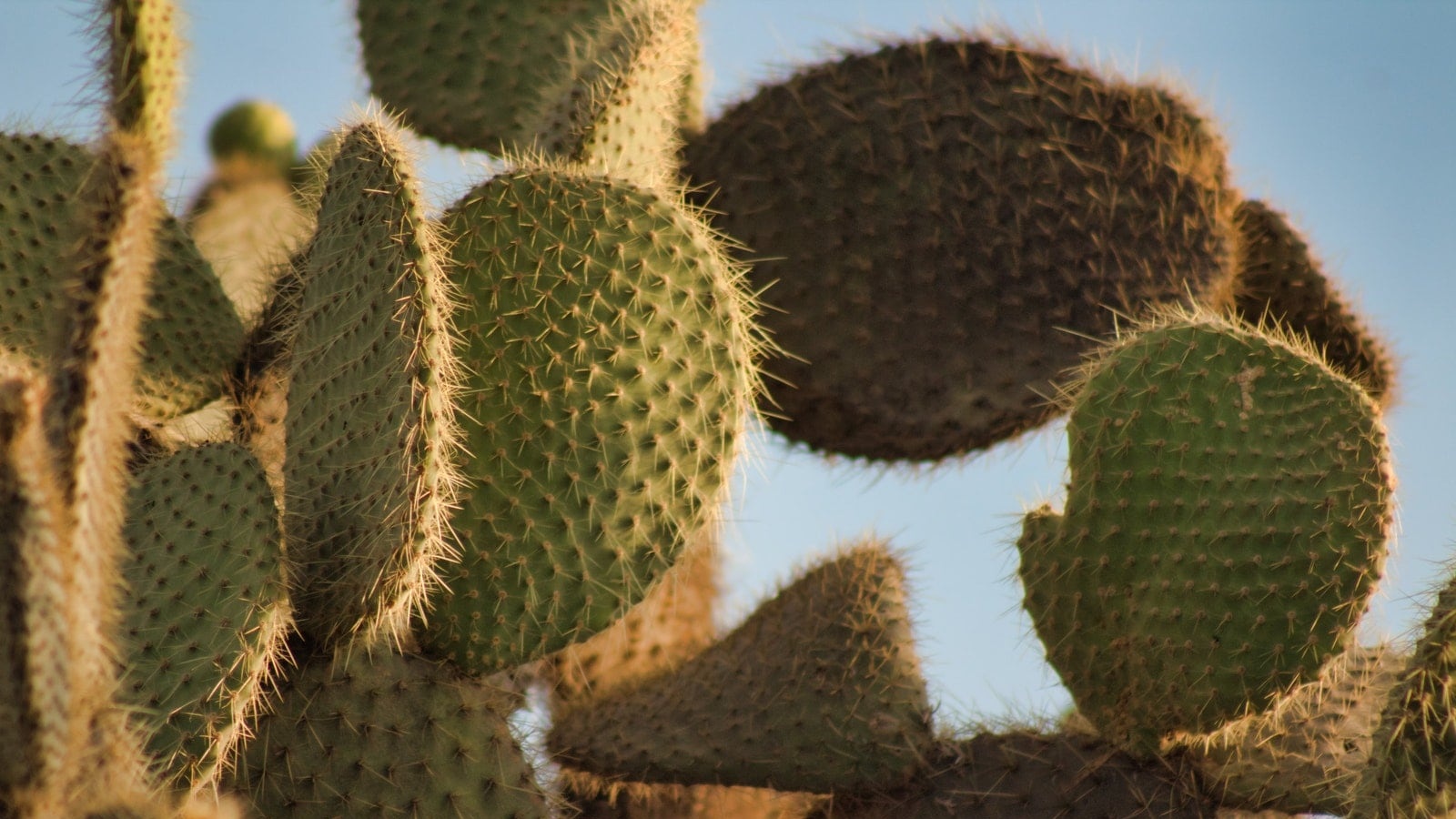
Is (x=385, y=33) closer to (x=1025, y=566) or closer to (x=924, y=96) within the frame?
(x=924, y=96)

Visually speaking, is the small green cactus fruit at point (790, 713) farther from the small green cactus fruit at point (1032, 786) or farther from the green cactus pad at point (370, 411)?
the green cactus pad at point (370, 411)

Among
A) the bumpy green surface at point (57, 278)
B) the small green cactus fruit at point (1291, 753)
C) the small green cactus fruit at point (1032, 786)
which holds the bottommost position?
the bumpy green surface at point (57, 278)

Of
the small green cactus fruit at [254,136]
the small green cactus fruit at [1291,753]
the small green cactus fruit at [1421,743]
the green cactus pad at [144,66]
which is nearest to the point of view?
the green cactus pad at [144,66]

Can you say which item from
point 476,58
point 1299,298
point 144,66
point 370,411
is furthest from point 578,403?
point 1299,298

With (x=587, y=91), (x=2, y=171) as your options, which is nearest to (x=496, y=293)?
(x=587, y=91)

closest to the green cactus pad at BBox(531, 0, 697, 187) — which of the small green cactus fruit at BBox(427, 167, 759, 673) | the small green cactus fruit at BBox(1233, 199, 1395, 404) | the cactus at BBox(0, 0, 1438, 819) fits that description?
the cactus at BBox(0, 0, 1438, 819)

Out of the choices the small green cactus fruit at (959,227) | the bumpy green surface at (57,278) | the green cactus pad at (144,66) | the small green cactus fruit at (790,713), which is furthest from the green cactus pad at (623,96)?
the green cactus pad at (144,66)

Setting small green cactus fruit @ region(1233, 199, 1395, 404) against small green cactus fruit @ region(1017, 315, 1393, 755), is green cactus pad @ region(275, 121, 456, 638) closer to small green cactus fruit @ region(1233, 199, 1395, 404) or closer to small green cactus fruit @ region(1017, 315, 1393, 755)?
small green cactus fruit @ region(1017, 315, 1393, 755)

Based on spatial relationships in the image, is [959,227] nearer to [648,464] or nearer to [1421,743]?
[648,464]
